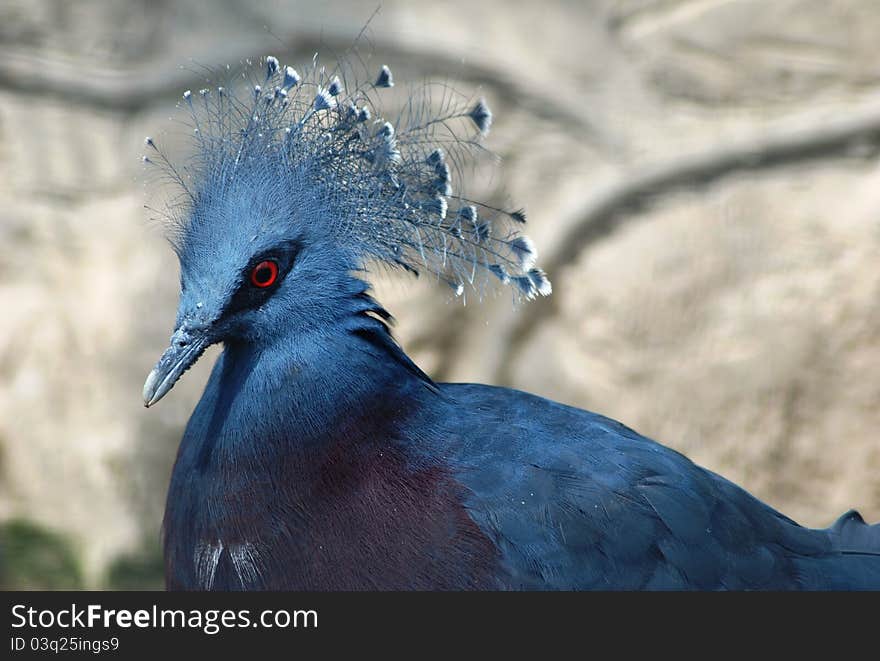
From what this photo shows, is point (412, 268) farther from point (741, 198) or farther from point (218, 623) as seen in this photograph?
point (741, 198)

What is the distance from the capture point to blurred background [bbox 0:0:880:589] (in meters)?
3.63

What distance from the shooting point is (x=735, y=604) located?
2.04 meters

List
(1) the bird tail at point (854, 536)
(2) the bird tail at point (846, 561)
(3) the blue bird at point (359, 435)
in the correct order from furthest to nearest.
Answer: (1) the bird tail at point (854, 536) < (2) the bird tail at point (846, 561) < (3) the blue bird at point (359, 435)

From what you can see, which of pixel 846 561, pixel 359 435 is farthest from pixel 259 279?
pixel 846 561

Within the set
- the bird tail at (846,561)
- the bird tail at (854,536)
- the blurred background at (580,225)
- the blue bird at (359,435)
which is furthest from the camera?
the blurred background at (580,225)

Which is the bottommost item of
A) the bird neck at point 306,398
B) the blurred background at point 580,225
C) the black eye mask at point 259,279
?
the bird neck at point 306,398

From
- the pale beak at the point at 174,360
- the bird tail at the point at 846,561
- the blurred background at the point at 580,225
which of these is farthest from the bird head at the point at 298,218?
the blurred background at the point at 580,225

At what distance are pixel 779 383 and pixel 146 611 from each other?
2434 mm

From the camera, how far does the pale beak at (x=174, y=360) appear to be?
6.41 ft

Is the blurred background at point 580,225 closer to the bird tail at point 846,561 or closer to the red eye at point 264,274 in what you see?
the bird tail at point 846,561

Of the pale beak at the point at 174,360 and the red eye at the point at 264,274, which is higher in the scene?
the red eye at the point at 264,274

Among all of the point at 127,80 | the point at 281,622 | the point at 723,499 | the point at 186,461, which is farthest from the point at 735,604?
the point at 127,80

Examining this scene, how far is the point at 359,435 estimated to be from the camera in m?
1.99

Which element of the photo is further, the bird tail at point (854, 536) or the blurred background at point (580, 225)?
the blurred background at point (580, 225)
